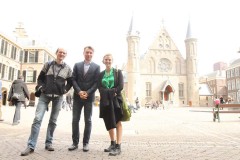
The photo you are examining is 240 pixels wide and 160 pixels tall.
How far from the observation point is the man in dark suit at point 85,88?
4.68 metres

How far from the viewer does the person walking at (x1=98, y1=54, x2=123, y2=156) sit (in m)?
4.45

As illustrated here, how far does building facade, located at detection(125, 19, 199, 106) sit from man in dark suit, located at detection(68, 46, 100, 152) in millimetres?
37509

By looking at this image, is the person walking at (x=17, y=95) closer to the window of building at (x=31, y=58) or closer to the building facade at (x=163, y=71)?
the window of building at (x=31, y=58)

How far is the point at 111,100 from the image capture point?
4.47 metres

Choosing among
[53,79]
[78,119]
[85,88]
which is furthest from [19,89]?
[85,88]

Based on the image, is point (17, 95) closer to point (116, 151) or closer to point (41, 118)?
point (41, 118)

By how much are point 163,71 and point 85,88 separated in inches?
1626

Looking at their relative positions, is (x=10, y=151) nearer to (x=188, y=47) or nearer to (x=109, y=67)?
(x=109, y=67)

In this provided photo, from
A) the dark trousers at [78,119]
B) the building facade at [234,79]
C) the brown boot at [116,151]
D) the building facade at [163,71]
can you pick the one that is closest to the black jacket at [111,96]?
the dark trousers at [78,119]

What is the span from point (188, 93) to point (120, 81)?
42.0 m

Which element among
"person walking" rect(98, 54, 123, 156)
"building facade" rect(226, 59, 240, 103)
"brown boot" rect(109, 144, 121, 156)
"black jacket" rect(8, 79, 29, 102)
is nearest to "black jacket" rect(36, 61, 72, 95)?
"person walking" rect(98, 54, 123, 156)

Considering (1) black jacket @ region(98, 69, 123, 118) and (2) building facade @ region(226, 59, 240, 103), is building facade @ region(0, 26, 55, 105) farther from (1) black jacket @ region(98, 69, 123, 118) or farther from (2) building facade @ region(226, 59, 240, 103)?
(2) building facade @ region(226, 59, 240, 103)

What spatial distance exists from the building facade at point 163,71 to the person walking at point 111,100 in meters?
37.6

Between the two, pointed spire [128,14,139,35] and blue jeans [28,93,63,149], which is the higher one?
pointed spire [128,14,139,35]
